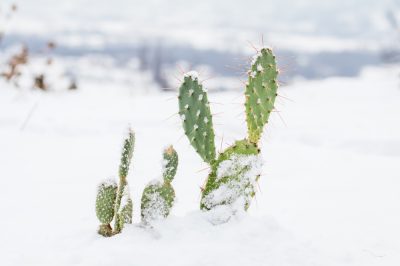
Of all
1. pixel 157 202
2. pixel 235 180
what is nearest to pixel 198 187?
pixel 235 180

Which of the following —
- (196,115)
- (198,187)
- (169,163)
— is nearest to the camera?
(169,163)

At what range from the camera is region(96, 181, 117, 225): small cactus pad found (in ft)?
7.32

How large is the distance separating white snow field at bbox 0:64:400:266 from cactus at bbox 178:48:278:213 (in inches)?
3.4

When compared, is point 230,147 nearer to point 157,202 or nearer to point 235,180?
point 235,180

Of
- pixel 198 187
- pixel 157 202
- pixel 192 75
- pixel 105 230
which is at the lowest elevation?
pixel 198 187

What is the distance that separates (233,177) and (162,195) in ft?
0.98

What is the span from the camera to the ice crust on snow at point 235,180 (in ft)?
7.66

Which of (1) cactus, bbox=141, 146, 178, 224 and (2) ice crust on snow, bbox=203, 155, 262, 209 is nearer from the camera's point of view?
(1) cactus, bbox=141, 146, 178, 224

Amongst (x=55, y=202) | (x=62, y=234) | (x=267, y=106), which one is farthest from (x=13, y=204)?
(x=267, y=106)

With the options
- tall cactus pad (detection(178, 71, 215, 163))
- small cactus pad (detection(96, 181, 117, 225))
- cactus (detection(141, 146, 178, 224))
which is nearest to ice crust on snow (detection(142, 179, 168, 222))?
cactus (detection(141, 146, 178, 224))

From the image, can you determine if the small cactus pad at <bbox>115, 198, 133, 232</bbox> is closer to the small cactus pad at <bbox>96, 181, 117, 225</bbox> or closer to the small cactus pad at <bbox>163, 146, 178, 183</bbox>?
the small cactus pad at <bbox>96, 181, 117, 225</bbox>

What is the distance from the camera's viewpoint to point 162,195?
88.1 inches

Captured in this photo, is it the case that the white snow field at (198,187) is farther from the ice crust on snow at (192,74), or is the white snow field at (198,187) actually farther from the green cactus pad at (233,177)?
the ice crust on snow at (192,74)

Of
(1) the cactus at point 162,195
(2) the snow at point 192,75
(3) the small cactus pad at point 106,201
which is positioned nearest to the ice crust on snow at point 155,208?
(1) the cactus at point 162,195
